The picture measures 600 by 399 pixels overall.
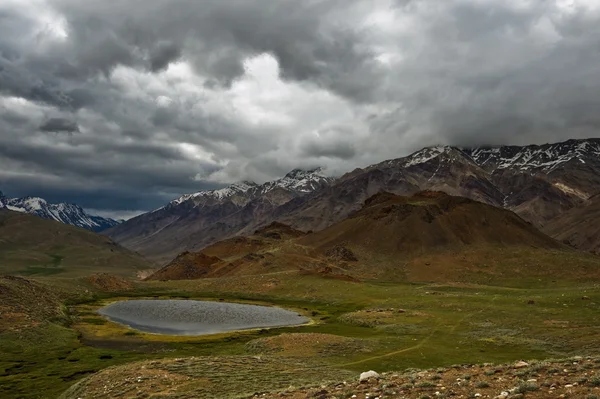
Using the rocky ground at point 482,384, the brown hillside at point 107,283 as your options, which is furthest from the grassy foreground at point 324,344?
the brown hillside at point 107,283

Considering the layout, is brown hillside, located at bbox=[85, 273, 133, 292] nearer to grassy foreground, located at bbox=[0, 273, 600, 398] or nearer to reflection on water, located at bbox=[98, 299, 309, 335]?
reflection on water, located at bbox=[98, 299, 309, 335]

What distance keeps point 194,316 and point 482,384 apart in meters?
93.7

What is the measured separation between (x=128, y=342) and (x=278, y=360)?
33.8 m

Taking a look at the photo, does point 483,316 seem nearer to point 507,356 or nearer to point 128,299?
point 507,356

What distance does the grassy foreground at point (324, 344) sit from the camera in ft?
144

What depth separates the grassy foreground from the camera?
44.0 meters

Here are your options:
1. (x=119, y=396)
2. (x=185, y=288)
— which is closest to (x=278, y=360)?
(x=119, y=396)

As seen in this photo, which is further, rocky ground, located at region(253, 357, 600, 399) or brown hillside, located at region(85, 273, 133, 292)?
brown hillside, located at region(85, 273, 133, 292)

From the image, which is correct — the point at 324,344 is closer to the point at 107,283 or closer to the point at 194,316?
the point at 194,316

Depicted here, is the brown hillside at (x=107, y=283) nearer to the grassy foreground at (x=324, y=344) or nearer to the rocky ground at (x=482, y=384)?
the grassy foreground at (x=324, y=344)

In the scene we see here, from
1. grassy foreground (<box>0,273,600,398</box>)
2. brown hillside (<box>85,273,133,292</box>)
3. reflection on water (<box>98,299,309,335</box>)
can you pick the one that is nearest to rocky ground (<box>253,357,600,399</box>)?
grassy foreground (<box>0,273,600,398</box>)

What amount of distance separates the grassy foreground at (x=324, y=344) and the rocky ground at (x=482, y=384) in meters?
9.99

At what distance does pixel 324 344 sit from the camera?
60.6 metres

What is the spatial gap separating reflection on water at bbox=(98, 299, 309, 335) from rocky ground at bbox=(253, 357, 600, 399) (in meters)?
61.8
